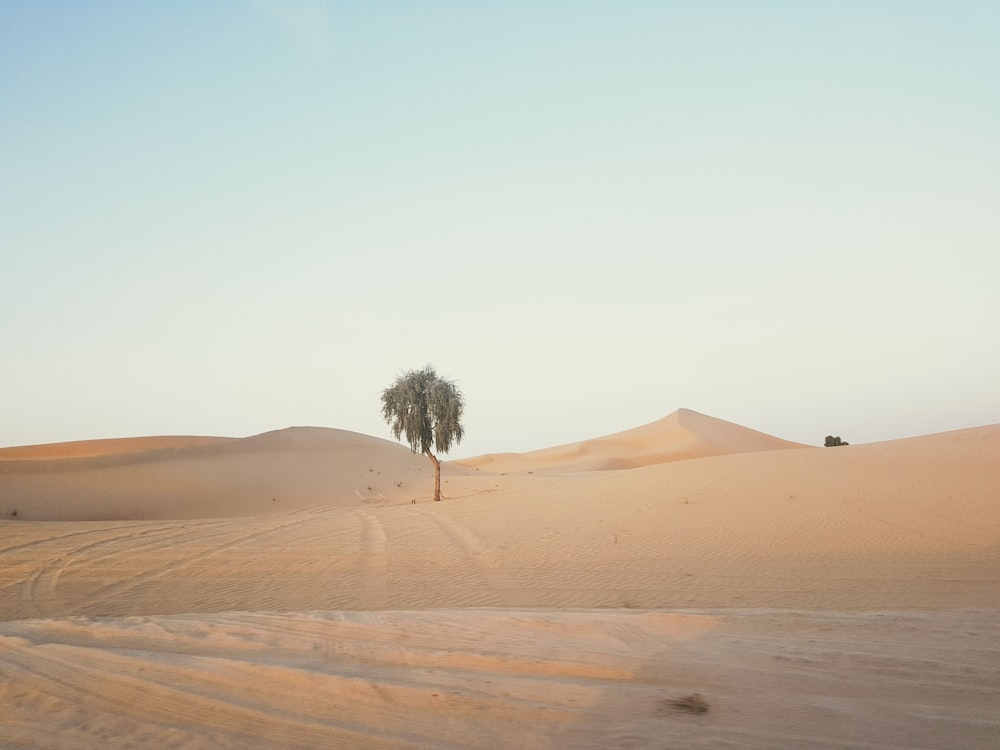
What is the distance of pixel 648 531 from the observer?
59.1ft

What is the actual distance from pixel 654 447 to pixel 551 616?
71.2m

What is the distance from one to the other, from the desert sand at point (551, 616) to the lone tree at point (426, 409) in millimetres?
4603

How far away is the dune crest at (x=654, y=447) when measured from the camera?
68.6 metres

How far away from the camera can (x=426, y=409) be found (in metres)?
33.8

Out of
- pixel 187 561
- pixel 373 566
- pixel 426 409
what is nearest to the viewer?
pixel 373 566

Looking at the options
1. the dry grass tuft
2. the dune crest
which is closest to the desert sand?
the dry grass tuft

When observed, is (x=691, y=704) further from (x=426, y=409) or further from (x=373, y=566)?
(x=426, y=409)

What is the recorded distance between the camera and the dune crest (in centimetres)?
6856

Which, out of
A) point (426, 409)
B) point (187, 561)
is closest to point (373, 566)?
point (187, 561)

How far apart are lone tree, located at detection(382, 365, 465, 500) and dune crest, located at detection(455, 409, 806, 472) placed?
102ft

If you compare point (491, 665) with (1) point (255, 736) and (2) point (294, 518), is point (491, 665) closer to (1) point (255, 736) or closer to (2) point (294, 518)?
(1) point (255, 736)

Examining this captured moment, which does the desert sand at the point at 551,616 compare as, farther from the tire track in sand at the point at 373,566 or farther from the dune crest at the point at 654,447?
the dune crest at the point at 654,447

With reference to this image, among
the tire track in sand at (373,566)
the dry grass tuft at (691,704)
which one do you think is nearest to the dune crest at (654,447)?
the tire track in sand at (373,566)

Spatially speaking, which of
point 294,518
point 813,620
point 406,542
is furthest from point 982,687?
point 294,518
